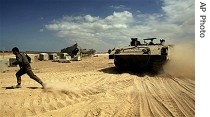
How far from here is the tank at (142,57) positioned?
10664 mm

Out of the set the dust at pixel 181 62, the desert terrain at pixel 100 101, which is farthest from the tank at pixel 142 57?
the desert terrain at pixel 100 101

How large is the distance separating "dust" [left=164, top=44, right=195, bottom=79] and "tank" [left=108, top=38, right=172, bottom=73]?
1.72 ft

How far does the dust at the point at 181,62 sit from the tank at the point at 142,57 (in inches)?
20.7

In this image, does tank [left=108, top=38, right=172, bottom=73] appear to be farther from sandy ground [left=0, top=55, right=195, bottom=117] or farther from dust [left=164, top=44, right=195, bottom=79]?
sandy ground [left=0, top=55, right=195, bottom=117]

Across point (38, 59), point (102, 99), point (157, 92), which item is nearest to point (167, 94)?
point (157, 92)

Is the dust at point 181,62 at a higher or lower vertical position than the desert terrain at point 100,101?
higher

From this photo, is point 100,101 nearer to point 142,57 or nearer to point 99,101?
point 99,101

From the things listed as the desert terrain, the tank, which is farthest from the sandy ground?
the tank

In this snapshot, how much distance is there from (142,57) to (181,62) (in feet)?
6.01

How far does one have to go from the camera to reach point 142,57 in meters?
10.8

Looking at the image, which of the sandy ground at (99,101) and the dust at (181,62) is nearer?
the sandy ground at (99,101)

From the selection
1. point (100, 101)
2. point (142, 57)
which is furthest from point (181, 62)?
point (100, 101)

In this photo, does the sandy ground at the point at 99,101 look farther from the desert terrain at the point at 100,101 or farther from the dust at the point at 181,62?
the dust at the point at 181,62

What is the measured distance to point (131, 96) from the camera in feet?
20.6
